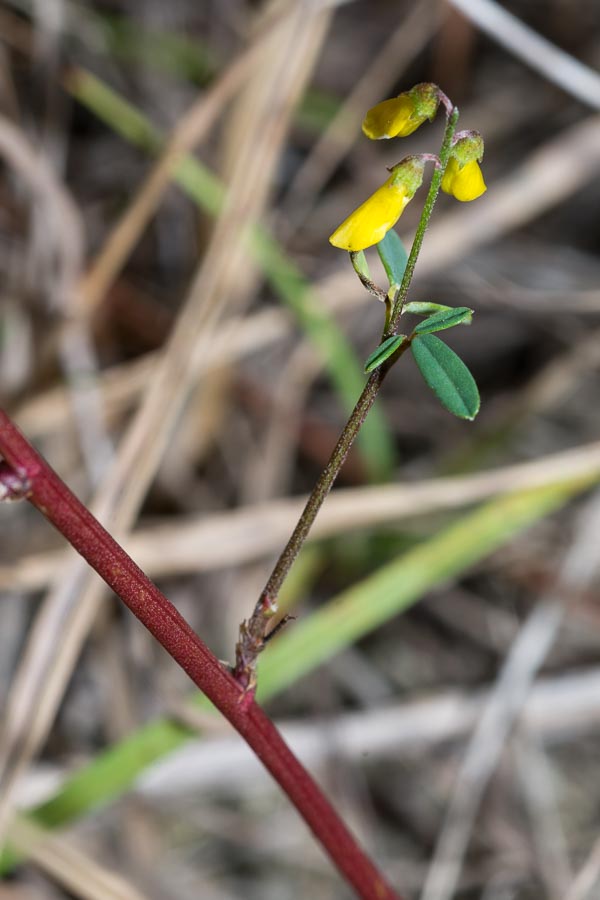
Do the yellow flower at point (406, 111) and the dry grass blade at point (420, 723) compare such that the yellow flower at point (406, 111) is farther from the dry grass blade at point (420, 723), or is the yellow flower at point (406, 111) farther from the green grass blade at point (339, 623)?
the dry grass blade at point (420, 723)

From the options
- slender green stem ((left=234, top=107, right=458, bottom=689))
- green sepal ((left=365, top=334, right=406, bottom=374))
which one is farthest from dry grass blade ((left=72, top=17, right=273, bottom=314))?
green sepal ((left=365, top=334, right=406, bottom=374))

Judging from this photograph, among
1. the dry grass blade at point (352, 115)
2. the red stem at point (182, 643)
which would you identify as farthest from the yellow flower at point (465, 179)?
the dry grass blade at point (352, 115)

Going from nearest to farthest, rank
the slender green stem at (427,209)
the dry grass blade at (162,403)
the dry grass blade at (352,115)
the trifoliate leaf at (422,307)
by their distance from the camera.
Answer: the slender green stem at (427,209), the trifoliate leaf at (422,307), the dry grass blade at (162,403), the dry grass blade at (352,115)

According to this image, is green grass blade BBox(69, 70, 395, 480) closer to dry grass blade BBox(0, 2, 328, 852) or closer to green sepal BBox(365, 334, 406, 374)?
dry grass blade BBox(0, 2, 328, 852)

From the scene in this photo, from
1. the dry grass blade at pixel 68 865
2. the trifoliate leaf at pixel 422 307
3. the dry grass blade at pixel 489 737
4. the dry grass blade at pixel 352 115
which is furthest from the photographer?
the dry grass blade at pixel 352 115

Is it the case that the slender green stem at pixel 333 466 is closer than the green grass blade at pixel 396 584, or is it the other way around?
the slender green stem at pixel 333 466

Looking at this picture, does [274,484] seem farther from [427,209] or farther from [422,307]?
[427,209]

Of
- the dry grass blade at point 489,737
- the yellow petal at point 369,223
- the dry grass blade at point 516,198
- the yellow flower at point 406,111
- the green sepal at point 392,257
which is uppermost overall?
the dry grass blade at point 516,198
